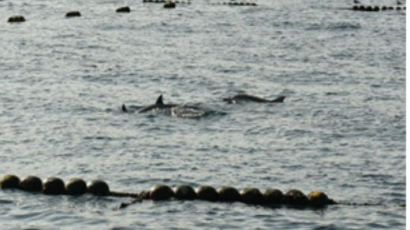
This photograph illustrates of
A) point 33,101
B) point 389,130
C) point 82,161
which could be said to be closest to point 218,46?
point 33,101

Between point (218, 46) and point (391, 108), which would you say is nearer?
point (391, 108)

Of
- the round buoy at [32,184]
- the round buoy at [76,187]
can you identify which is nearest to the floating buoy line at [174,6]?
the round buoy at [32,184]

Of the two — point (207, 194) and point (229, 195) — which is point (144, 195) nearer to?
point (207, 194)

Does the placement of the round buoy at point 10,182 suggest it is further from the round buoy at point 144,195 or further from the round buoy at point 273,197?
the round buoy at point 273,197

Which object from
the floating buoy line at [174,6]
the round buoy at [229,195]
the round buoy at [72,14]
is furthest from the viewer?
the round buoy at [72,14]

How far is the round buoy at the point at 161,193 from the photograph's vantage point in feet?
94.1

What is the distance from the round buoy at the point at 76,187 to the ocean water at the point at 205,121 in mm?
396

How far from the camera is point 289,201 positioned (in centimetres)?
2836

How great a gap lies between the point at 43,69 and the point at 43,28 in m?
20.6

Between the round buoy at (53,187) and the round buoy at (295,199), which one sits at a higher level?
the round buoy at (53,187)

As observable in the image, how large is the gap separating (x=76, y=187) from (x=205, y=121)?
520 inches

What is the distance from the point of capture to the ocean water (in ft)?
91.6

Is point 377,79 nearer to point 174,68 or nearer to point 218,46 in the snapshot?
point 174,68

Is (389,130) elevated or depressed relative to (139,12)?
depressed
